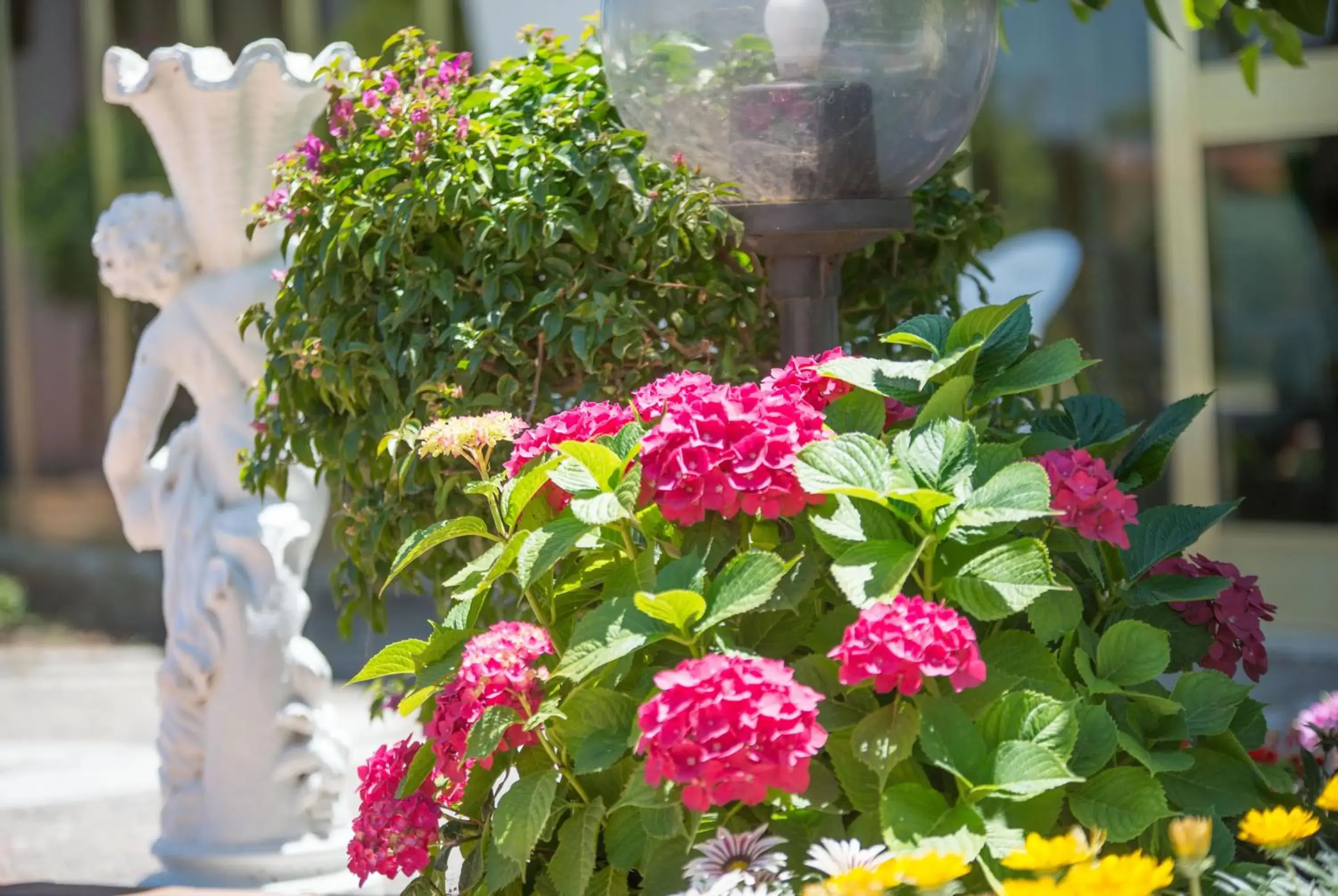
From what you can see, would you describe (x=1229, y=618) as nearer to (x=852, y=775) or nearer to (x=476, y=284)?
(x=852, y=775)

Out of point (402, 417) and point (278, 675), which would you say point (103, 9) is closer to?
point (278, 675)

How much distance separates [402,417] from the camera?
107 inches

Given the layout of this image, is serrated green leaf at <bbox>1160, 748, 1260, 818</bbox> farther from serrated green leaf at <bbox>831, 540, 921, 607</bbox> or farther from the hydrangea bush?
serrated green leaf at <bbox>831, 540, 921, 607</bbox>

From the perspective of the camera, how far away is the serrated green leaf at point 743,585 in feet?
5.95

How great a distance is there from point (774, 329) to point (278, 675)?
149cm

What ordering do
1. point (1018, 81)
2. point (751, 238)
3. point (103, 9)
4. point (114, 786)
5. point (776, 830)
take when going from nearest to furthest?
point (776, 830), point (751, 238), point (114, 786), point (1018, 81), point (103, 9)

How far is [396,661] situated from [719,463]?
558 mm

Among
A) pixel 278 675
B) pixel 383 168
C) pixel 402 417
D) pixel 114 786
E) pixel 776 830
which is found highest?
pixel 383 168

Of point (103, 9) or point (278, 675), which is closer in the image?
point (278, 675)

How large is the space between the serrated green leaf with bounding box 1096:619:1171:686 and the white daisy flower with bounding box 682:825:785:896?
19.1 inches

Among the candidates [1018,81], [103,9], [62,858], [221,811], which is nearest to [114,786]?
[62,858]

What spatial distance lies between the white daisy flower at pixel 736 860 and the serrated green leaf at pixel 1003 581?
343 mm

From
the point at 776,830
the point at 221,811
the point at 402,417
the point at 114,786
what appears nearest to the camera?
the point at 776,830

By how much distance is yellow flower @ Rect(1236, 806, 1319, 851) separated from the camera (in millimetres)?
1615
